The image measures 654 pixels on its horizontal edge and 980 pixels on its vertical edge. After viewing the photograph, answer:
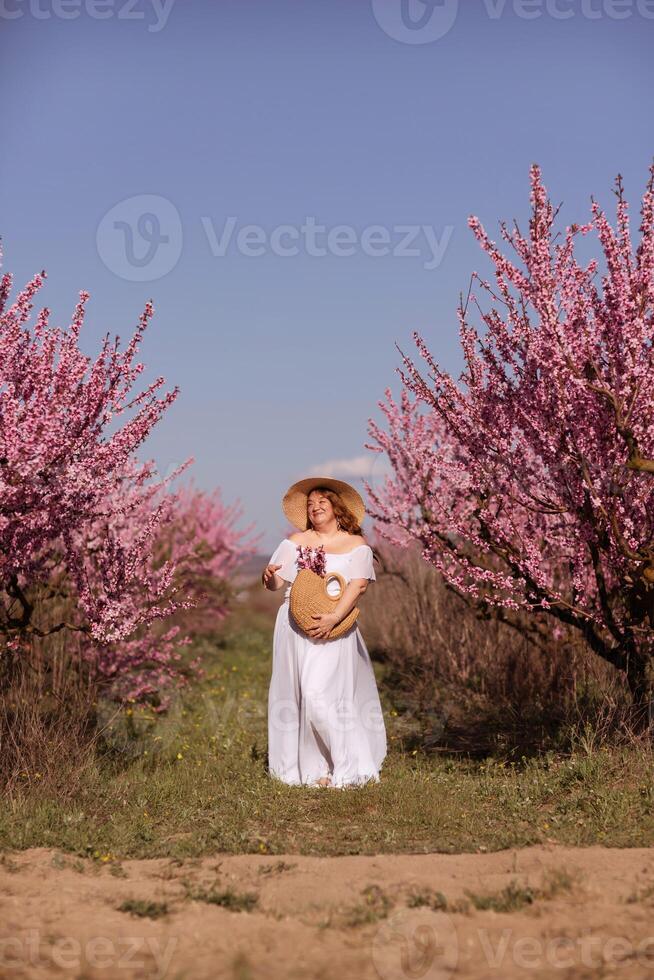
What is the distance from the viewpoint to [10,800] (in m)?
5.88

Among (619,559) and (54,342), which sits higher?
(54,342)

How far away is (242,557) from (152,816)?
13584mm

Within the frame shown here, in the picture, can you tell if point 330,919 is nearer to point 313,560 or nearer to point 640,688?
point 313,560

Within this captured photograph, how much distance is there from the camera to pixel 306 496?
7301 mm

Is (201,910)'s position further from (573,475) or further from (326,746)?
(573,475)

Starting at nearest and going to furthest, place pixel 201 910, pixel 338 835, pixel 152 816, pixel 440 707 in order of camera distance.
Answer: pixel 201 910 → pixel 338 835 → pixel 152 816 → pixel 440 707

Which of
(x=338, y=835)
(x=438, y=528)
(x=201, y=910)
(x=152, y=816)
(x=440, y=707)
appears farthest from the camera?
(x=440, y=707)

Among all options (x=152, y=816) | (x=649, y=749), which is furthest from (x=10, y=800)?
(x=649, y=749)

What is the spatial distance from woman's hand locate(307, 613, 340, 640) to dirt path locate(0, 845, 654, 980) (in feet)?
6.35

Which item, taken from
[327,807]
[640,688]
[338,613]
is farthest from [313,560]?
[640,688]

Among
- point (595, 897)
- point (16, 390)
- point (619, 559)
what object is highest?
point (16, 390)

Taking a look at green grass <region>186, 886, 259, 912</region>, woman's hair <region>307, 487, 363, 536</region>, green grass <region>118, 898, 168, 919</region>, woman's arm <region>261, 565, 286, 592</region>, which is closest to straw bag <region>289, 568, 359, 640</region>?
woman's arm <region>261, 565, 286, 592</region>

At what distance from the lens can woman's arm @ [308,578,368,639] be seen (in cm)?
665

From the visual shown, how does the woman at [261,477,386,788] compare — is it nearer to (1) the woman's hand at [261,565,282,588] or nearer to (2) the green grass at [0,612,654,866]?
(1) the woman's hand at [261,565,282,588]
